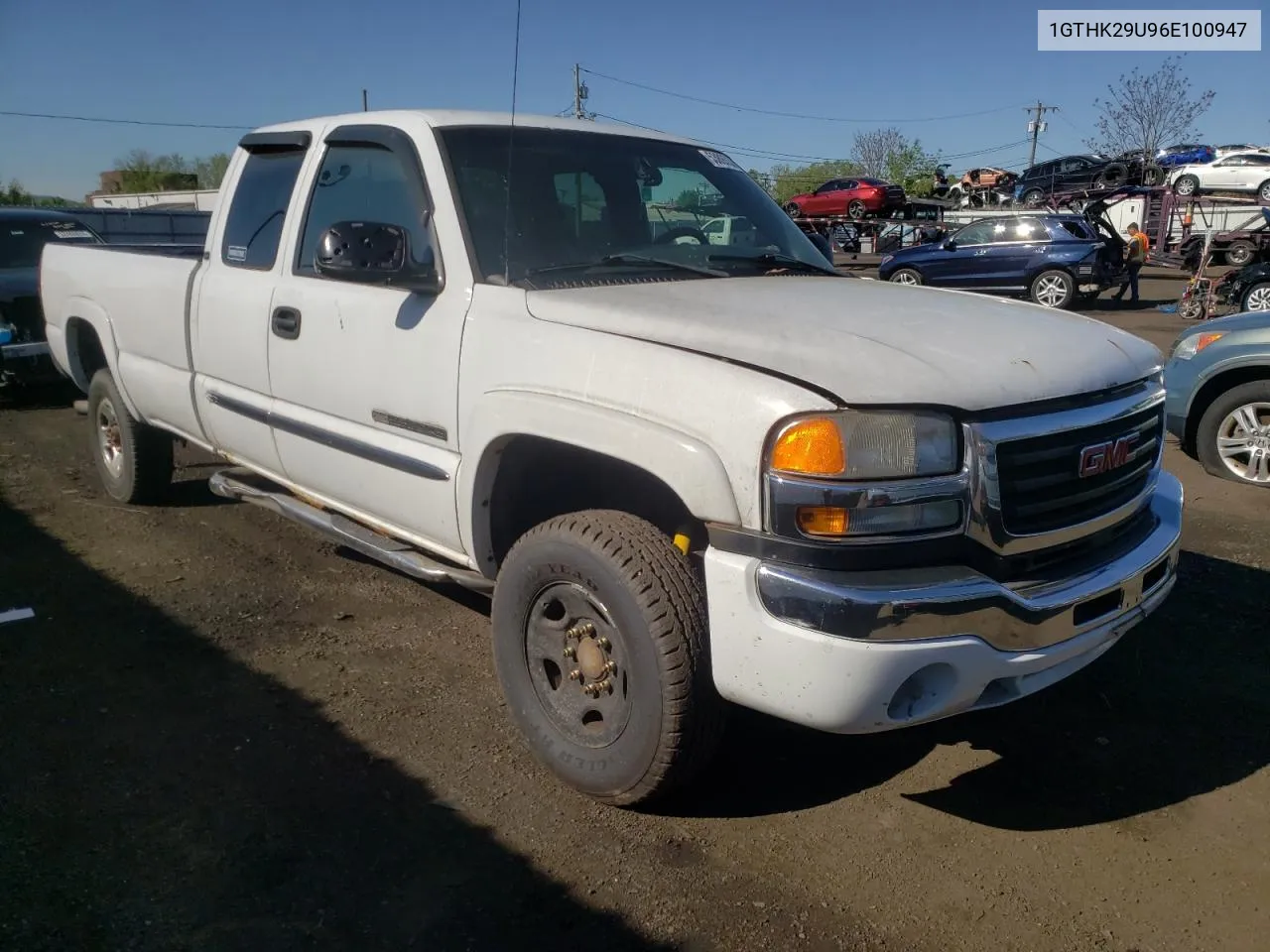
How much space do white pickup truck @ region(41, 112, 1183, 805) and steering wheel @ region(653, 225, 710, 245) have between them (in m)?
0.02

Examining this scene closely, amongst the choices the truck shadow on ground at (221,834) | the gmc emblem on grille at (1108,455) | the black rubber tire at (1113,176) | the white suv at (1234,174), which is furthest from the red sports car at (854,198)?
the truck shadow on ground at (221,834)

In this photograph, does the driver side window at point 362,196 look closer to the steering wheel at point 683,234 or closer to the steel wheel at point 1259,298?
the steering wheel at point 683,234

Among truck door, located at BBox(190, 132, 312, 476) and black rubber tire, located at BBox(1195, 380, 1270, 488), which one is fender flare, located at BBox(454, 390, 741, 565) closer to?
truck door, located at BBox(190, 132, 312, 476)

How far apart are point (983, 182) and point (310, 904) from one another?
38161mm

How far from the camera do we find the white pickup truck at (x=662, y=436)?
8.13 ft

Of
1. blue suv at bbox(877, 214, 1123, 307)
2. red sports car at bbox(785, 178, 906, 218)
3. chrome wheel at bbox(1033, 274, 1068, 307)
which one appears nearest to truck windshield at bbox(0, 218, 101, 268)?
blue suv at bbox(877, 214, 1123, 307)

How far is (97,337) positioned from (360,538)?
3.15 meters

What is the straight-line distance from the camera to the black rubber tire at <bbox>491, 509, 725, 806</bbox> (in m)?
2.71

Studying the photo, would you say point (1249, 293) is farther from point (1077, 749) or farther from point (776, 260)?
point (1077, 749)

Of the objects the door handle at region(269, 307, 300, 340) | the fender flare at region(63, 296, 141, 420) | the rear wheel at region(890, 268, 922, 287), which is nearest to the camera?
the door handle at region(269, 307, 300, 340)

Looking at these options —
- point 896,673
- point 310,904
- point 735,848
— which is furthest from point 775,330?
point 310,904

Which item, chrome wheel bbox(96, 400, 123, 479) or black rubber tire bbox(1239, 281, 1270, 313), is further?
black rubber tire bbox(1239, 281, 1270, 313)

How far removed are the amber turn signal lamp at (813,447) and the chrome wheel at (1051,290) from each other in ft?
60.2

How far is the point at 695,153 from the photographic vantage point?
172 inches
